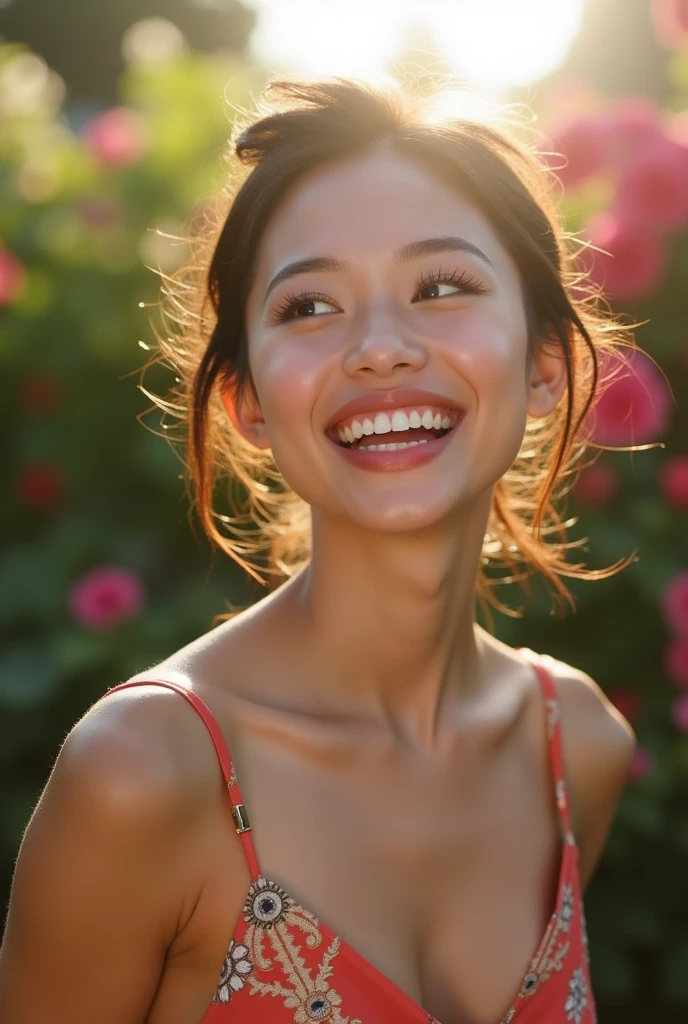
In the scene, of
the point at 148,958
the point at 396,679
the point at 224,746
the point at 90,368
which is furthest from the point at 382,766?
the point at 90,368

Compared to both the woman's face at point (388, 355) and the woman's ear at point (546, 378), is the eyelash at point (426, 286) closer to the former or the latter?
the woman's face at point (388, 355)

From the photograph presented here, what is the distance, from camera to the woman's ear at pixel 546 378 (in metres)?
2.09

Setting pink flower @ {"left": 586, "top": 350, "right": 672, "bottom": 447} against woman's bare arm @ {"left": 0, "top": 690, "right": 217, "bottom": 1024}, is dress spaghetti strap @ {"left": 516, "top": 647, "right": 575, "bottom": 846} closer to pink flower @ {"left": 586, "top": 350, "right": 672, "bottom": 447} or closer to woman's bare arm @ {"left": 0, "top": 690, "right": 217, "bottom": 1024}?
woman's bare arm @ {"left": 0, "top": 690, "right": 217, "bottom": 1024}

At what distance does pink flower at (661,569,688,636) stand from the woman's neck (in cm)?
127

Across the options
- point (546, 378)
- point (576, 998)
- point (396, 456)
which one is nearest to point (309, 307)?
point (396, 456)

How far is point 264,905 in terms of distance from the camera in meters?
1.69

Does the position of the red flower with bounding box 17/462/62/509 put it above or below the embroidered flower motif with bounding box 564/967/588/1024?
above

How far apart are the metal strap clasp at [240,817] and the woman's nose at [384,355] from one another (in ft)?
1.95

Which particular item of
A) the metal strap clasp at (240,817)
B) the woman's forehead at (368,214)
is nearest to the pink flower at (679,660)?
the woman's forehead at (368,214)

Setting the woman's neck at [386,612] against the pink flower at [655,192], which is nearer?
the woman's neck at [386,612]

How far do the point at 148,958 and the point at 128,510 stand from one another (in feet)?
7.62

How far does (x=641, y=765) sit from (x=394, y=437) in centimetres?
166

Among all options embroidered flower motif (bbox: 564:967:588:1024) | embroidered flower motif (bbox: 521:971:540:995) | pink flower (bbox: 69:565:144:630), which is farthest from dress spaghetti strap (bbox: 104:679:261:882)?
pink flower (bbox: 69:565:144:630)

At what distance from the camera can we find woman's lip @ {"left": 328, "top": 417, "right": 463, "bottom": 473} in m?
1.81
